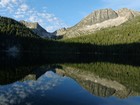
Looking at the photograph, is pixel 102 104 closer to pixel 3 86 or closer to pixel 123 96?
pixel 123 96

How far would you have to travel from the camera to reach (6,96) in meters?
34.4

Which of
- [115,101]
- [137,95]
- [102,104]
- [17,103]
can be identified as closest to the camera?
[17,103]

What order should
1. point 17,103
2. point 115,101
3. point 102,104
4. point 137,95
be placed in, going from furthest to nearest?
point 137,95 < point 115,101 < point 102,104 < point 17,103

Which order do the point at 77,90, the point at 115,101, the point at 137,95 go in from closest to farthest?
the point at 115,101 < the point at 137,95 < the point at 77,90

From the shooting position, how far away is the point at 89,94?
39.7 m

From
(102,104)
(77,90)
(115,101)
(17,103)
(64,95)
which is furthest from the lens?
(77,90)

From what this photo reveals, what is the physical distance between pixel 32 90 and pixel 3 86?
17.8 ft

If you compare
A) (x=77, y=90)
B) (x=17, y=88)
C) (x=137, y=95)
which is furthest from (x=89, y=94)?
(x=17, y=88)

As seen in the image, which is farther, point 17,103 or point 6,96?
point 6,96

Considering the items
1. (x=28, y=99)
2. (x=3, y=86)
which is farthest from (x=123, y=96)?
(x=3, y=86)

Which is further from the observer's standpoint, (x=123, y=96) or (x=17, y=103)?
(x=123, y=96)

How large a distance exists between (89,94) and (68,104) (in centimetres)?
859

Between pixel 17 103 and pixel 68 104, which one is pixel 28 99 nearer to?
pixel 17 103

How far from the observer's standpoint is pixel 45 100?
32625mm
